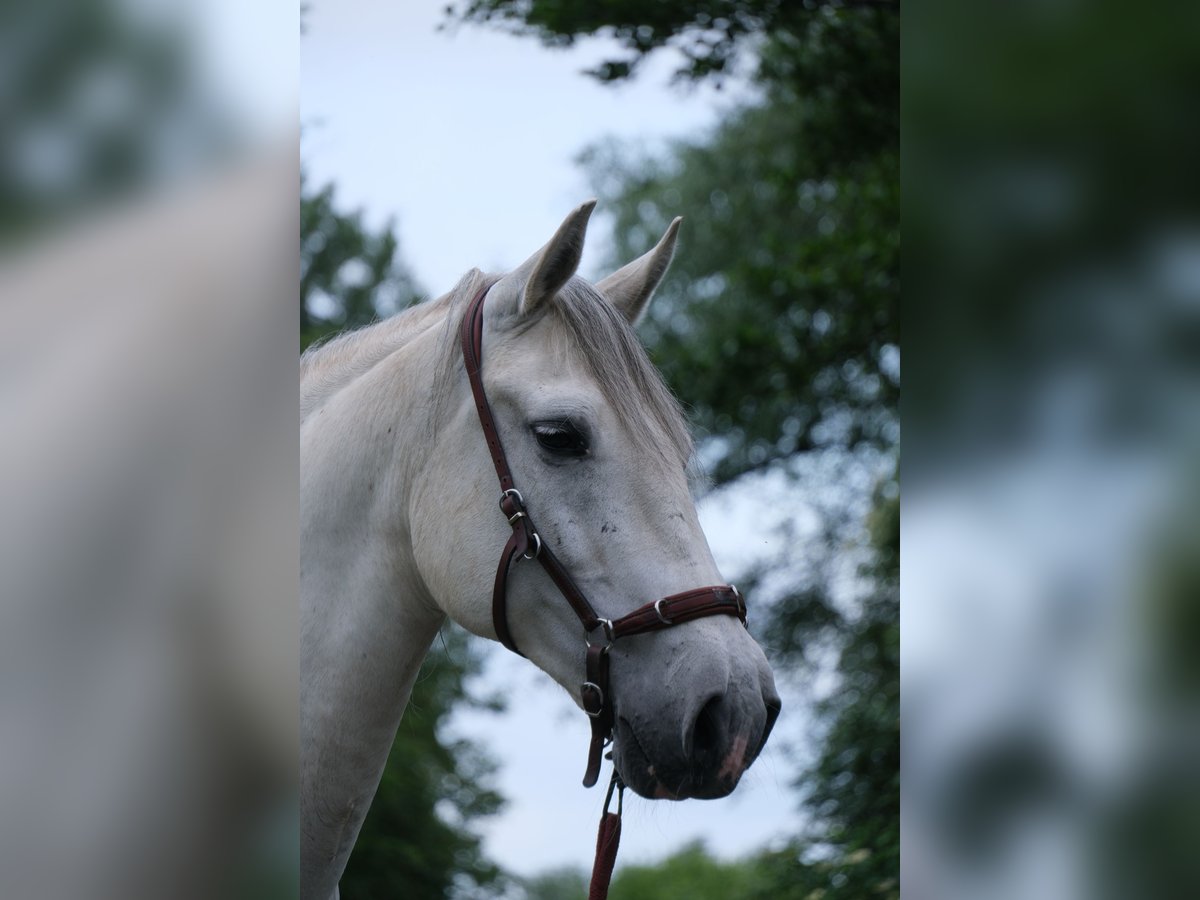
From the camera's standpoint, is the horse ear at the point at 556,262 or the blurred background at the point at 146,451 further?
the horse ear at the point at 556,262

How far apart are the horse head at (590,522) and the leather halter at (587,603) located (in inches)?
0.5

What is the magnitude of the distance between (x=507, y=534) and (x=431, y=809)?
5.88 meters

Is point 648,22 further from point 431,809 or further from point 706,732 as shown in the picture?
point 431,809

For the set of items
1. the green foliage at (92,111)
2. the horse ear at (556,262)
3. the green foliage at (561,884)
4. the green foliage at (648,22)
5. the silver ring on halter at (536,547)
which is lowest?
the green foliage at (561,884)

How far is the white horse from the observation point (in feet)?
6.10

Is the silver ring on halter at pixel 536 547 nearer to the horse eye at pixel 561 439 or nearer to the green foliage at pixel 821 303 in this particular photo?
the horse eye at pixel 561 439

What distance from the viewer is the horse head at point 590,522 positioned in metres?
1.82

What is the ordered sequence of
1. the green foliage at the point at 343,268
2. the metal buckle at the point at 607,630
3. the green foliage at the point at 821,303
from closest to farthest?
1. the metal buckle at the point at 607,630
2. the green foliage at the point at 821,303
3. the green foliage at the point at 343,268

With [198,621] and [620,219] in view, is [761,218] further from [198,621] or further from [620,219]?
[198,621]

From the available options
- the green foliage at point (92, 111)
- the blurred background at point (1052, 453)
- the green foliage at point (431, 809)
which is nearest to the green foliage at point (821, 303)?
the green foliage at point (431, 809)

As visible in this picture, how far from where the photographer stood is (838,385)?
23.4 ft

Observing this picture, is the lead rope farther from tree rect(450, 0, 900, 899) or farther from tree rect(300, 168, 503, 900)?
tree rect(300, 168, 503, 900)

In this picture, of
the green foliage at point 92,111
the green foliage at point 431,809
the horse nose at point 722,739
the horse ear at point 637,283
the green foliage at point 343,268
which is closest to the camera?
the green foliage at point 92,111

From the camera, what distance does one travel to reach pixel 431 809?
7.36m
